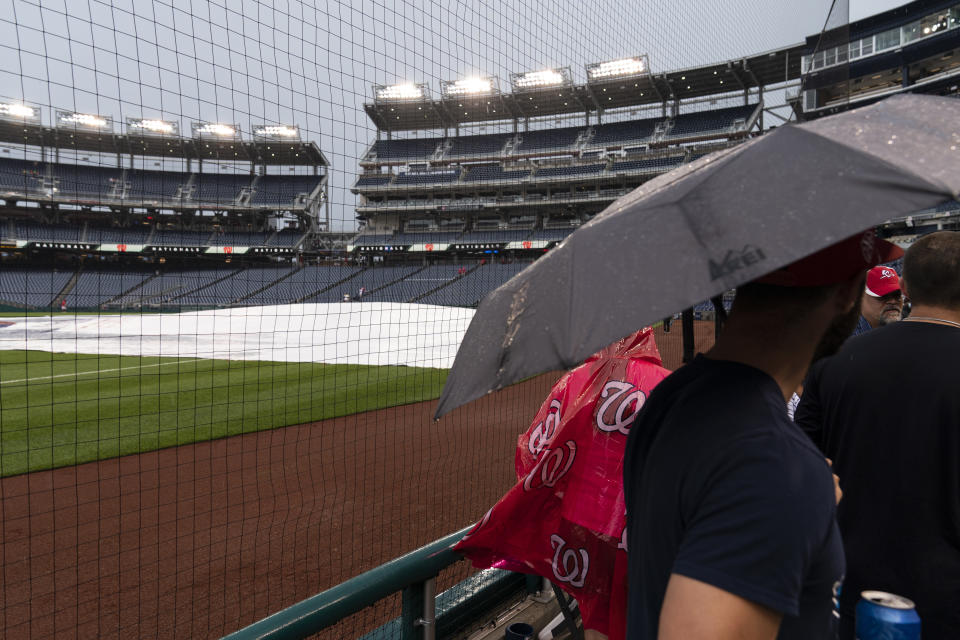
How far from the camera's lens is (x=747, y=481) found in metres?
0.69

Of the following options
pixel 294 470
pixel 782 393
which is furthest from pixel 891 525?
pixel 294 470

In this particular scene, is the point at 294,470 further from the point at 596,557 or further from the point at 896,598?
the point at 896,598

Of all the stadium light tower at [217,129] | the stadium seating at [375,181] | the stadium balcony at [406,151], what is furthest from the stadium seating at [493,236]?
the stadium light tower at [217,129]

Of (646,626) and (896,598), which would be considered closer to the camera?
(646,626)

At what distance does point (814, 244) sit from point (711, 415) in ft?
0.96

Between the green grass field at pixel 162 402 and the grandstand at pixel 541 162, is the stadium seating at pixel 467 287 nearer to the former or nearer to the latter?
the grandstand at pixel 541 162

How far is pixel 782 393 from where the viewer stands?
0.85 metres

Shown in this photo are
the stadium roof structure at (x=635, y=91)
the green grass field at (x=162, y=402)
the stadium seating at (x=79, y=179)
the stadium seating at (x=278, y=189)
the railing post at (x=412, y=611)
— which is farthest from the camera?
the stadium seating at (x=278, y=189)

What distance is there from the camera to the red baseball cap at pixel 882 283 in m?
2.95

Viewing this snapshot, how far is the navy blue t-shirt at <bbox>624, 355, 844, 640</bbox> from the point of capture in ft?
2.18

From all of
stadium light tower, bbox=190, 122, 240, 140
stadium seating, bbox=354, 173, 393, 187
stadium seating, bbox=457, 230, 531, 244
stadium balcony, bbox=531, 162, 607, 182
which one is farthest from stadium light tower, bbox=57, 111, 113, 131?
stadium balcony, bbox=531, 162, 607, 182

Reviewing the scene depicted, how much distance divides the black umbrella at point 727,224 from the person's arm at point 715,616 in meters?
0.33

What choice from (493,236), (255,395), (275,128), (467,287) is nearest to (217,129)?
(467,287)

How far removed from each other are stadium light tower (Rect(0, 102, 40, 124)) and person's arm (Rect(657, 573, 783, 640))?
1684 inches
